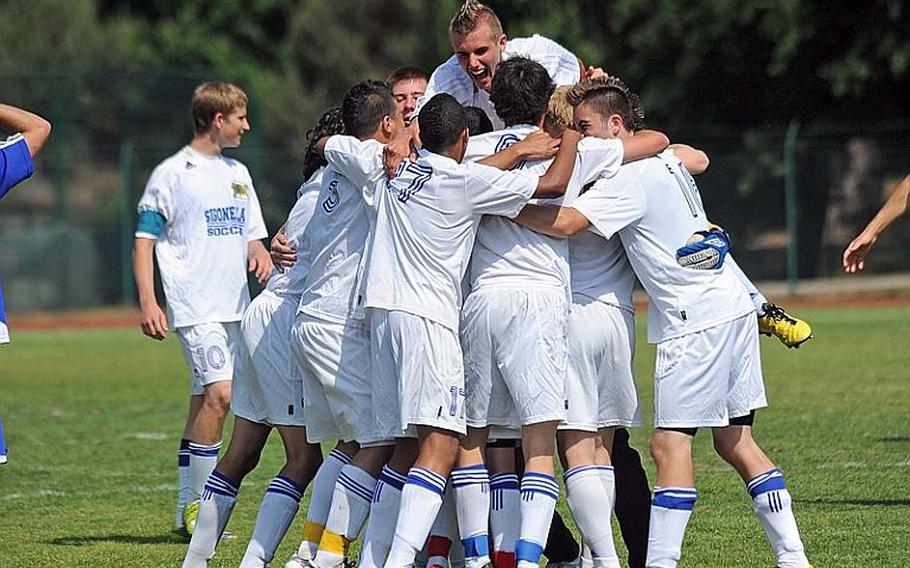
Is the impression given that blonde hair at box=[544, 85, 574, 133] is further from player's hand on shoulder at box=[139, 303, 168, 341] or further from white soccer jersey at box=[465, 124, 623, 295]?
→ player's hand on shoulder at box=[139, 303, 168, 341]

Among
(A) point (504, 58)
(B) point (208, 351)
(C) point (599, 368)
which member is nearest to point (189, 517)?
(B) point (208, 351)

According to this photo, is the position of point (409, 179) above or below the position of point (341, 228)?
above

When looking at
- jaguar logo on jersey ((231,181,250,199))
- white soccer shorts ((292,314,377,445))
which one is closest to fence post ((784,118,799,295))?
jaguar logo on jersey ((231,181,250,199))

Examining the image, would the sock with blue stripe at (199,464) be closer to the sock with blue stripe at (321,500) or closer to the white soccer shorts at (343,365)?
the sock with blue stripe at (321,500)

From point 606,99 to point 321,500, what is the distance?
2.09 m

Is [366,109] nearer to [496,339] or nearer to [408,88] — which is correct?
[408,88]

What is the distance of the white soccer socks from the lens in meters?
6.24

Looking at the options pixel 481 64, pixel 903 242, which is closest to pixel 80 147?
pixel 903 242

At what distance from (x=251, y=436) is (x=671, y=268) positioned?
1980 mm

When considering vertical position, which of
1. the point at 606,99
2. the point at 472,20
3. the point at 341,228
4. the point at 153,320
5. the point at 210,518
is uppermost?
the point at 472,20

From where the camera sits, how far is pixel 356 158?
6148 mm

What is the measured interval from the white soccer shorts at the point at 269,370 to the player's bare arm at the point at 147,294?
1474 millimetres

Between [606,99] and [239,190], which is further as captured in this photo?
[239,190]

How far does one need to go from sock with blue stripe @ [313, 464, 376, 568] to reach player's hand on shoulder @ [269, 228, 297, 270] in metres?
1.03
